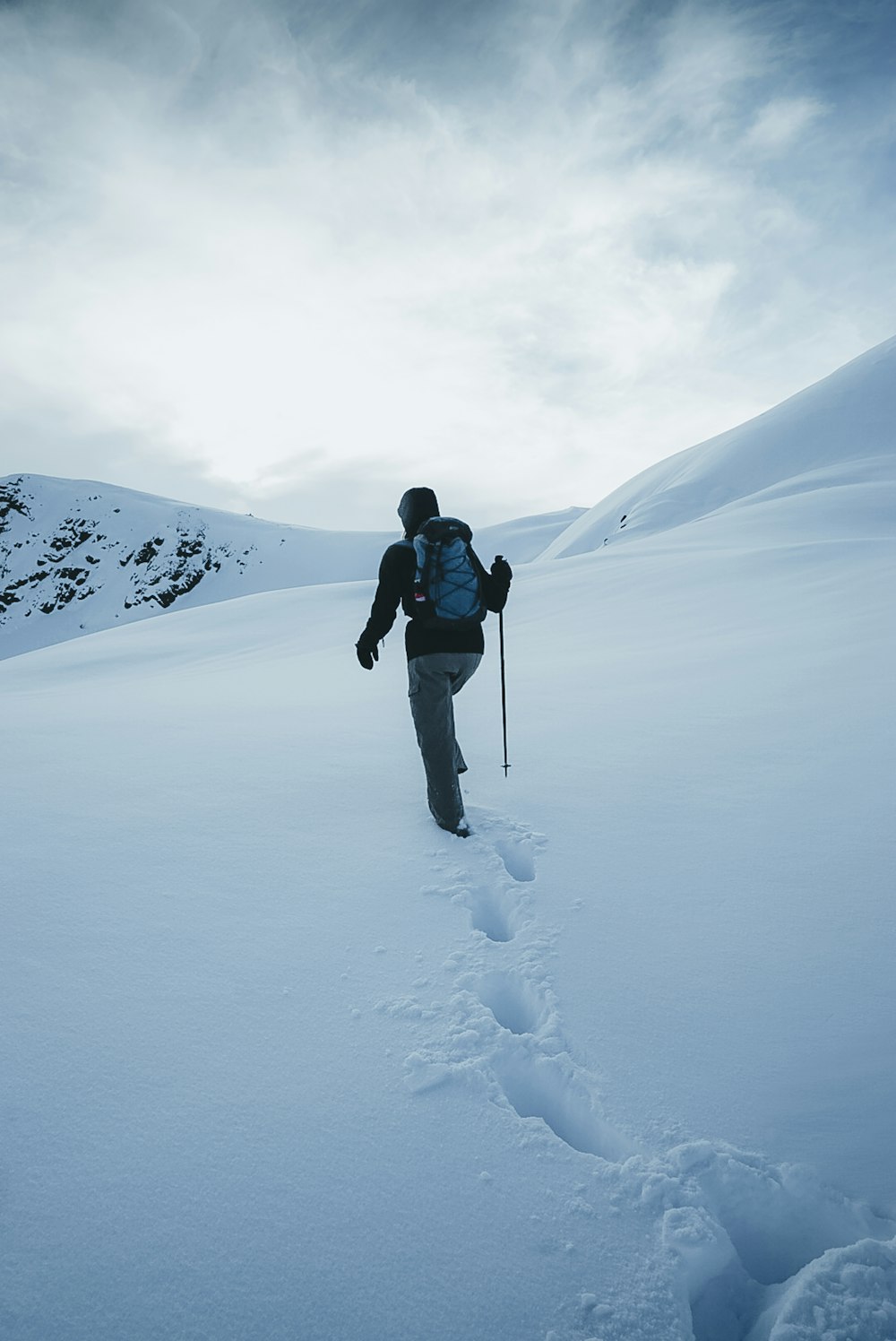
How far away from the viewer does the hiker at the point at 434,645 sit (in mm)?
4164

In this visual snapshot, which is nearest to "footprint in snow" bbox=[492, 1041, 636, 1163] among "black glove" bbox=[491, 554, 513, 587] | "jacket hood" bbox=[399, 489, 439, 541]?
"black glove" bbox=[491, 554, 513, 587]

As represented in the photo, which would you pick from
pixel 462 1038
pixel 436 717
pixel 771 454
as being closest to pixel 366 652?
pixel 436 717

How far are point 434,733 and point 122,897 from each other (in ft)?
6.46

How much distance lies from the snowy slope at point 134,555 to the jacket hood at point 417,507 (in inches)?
2536

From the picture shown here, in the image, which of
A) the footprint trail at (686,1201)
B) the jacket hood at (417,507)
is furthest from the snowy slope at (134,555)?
the footprint trail at (686,1201)

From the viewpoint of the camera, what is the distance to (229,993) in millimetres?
2561

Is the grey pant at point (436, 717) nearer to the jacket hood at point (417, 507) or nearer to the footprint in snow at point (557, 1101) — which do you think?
the jacket hood at point (417, 507)

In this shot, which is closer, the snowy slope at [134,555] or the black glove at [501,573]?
the black glove at [501,573]

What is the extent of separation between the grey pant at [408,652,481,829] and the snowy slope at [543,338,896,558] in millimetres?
40972

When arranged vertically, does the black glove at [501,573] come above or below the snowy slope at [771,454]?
below

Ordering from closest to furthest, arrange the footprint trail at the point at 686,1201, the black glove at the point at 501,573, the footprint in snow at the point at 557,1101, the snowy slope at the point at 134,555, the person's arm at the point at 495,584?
1. the footprint trail at the point at 686,1201
2. the footprint in snow at the point at 557,1101
3. the person's arm at the point at 495,584
4. the black glove at the point at 501,573
5. the snowy slope at the point at 134,555

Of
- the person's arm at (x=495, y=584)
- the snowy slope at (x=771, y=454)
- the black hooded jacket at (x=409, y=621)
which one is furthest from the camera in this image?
the snowy slope at (x=771, y=454)

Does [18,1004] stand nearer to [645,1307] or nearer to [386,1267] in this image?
[386,1267]

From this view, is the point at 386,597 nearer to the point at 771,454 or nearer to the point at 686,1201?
the point at 686,1201
